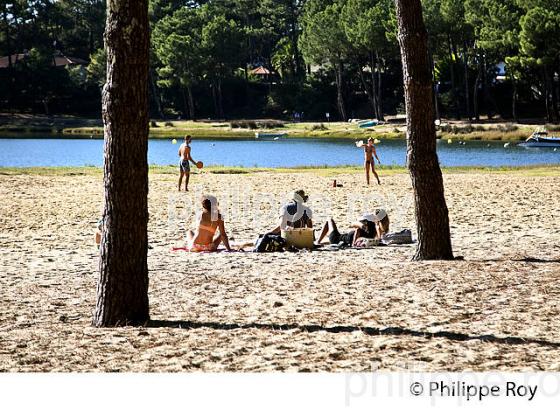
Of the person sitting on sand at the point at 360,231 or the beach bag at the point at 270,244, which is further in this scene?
the person sitting on sand at the point at 360,231

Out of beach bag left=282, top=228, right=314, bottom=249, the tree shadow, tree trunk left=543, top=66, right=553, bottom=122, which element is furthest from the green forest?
the tree shadow

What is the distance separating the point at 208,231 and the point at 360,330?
6.78m

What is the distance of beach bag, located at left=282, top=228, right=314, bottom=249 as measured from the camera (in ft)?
46.6

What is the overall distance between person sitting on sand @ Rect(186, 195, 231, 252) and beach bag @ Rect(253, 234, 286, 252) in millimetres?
509

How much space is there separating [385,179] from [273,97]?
226 ft

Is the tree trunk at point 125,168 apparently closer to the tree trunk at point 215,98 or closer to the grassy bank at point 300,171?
the grassy bank at point 300,171

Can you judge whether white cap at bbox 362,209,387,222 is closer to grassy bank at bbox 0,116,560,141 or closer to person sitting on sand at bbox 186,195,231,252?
person sitting on sand at bbox 186,195,231,252

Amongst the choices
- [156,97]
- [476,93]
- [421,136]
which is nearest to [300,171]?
[421,136]

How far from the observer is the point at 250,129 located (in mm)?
84750

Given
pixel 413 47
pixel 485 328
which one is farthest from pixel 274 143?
pixel 485 328

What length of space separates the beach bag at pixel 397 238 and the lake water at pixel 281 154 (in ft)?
89.7

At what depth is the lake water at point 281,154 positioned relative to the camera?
44.6 m

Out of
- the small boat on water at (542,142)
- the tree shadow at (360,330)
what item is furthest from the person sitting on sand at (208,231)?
the small boat on water at (542,142)

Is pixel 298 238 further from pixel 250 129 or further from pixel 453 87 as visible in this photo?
pixel 453 87
